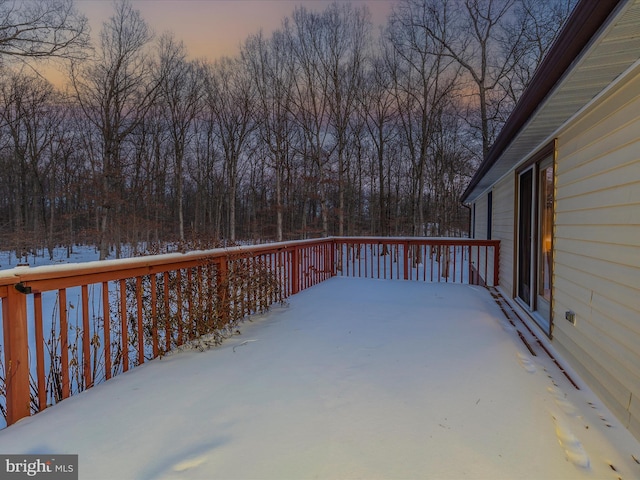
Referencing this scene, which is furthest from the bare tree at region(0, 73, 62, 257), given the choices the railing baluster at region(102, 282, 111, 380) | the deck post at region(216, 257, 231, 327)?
the railing baluster at region(102, 282, 111, 380)

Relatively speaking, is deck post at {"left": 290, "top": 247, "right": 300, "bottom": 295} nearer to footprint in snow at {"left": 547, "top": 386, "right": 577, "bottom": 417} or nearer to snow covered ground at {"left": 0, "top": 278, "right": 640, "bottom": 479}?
snow covered ground at {"left": 0, "top": 278, "right": 640, "bottom": 479}

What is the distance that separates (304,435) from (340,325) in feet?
6.64

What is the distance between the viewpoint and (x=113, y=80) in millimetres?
12305

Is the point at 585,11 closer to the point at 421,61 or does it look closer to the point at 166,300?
the point at 166,300

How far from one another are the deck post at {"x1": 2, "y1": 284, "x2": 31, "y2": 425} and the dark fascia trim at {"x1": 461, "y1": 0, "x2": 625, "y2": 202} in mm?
3131

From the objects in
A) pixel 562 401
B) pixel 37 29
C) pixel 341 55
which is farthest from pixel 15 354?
pixel 341 55

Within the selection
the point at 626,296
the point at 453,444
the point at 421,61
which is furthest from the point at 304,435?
the point at 421,61

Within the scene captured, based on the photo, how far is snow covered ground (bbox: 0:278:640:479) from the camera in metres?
1.51

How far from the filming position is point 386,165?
1853 cm

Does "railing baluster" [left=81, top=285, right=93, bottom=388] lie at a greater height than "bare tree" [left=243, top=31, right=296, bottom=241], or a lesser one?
lesser

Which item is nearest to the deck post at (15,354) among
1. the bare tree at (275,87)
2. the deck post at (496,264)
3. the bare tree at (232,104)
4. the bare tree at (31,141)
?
the deck post at (496,264)

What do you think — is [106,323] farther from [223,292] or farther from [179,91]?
[179,91]

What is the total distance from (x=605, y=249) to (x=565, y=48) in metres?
1.29

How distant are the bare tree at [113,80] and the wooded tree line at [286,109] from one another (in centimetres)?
5
